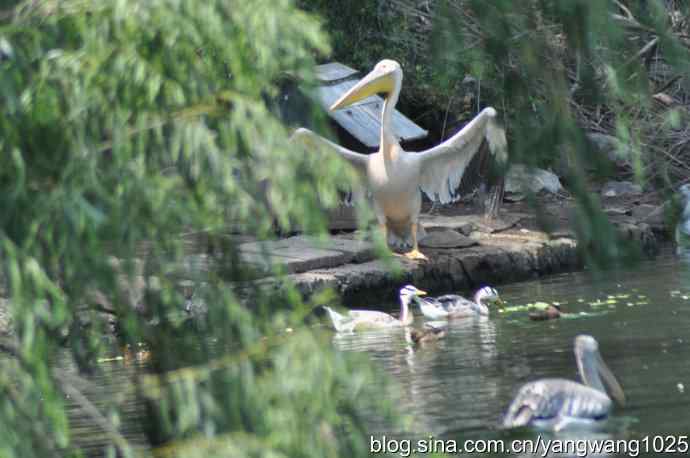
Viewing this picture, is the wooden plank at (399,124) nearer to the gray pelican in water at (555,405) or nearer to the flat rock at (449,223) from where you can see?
the flat rock at (449,223)

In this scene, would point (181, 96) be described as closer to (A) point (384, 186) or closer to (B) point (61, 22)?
(B) point (61, 22)

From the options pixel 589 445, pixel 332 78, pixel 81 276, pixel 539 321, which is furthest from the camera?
pixel 332 78

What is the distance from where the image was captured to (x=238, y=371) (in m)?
3.04

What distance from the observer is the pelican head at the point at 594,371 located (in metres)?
6.65

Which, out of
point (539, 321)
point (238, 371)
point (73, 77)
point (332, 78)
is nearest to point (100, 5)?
point (73, 77)

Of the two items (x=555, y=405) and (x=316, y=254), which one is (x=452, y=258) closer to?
(x=316, y=254)

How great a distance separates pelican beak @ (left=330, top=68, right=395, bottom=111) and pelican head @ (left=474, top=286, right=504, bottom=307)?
2772 mm

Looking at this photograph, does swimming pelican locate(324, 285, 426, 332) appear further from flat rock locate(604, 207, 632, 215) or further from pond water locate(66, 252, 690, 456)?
flat rock locate(604, 207, 632, 215)

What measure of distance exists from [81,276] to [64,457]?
1.50 feet

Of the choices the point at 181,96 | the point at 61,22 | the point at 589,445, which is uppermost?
the point at 61,22

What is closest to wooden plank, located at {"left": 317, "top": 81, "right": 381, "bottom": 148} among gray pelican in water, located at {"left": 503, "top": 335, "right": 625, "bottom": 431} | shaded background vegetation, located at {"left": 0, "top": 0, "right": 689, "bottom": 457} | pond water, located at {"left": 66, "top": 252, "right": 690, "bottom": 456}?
pond water, located at {"left": 66, "top": 252, "right": 690, "bottom": 456}

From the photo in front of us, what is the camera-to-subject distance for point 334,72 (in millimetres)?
16219

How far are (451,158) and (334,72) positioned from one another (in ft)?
9.85

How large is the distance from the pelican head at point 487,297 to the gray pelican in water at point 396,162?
71.3 inches
